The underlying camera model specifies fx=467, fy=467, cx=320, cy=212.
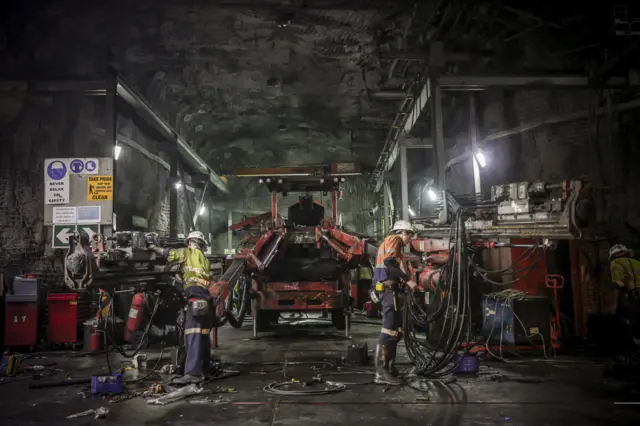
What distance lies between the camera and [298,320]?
11992mm

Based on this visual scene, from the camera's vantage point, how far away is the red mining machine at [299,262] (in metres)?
8.92

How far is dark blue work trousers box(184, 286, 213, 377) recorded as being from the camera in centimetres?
573

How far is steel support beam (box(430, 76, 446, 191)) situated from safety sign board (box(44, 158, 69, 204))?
7471 mm

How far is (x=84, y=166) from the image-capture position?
8891 millimetres

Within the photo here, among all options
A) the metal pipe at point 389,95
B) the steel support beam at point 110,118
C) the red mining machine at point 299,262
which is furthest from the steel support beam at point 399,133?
the steel support beam at point 110,118

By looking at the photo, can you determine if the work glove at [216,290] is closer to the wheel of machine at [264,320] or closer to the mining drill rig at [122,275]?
the mining drill rig at [122,275]

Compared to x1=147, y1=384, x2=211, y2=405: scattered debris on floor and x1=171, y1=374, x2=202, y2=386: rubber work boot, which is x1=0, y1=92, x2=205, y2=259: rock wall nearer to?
x1=171, y1=374, x2=202, y2=386: rubber work boot

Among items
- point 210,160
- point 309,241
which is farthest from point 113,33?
point 210,160

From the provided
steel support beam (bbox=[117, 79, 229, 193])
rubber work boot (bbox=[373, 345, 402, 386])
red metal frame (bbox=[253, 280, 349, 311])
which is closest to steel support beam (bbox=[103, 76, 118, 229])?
steel support beam (bbox=[117, 79, 229, 193])

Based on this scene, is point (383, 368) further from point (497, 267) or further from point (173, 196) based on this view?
point (173, 196)

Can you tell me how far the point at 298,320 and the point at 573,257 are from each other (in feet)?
21.4

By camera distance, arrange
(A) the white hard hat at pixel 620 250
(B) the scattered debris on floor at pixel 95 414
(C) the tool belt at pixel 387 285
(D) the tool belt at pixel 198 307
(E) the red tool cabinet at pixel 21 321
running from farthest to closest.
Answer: (E) the red tool cabinet at pixel 21 321 → (A) the white hard hat at pixel 620 250 → (C) the tool belt at pixel 387 285 → (D) the tool belt at pixel 198 307 → (B) the scattered debris on floor at pixel 95 414

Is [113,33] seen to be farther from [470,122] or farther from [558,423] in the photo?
[558,423]

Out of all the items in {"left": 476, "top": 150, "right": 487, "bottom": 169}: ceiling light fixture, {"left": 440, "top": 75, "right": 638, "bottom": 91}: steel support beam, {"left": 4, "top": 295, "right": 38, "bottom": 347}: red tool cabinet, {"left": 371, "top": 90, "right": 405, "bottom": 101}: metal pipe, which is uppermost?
{"left": 371, "top": 90, "right": 405, "bottom": 101}: metal pipe
